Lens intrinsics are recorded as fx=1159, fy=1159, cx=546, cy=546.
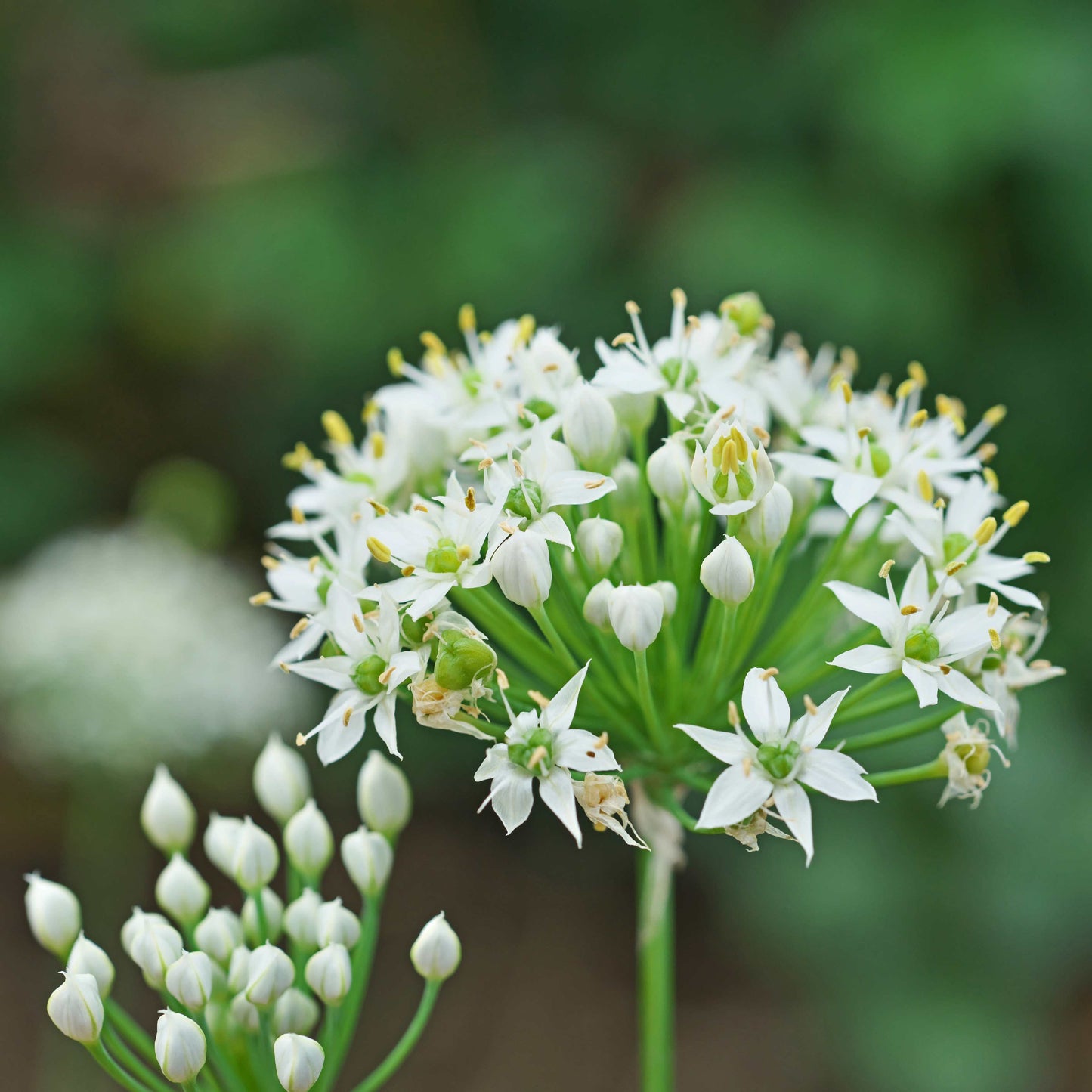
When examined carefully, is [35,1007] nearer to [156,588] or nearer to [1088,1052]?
[156,588]

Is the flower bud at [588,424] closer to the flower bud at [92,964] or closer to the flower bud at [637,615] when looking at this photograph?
the flower bud at [637,615]

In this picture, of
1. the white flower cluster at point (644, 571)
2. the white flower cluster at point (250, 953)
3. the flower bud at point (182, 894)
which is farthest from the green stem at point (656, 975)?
the flower bud at point (182, 894)

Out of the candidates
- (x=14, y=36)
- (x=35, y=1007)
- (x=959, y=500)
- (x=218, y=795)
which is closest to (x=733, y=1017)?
(x=218, y=795)

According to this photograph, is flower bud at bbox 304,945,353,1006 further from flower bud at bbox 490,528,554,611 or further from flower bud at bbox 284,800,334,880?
flower bud at bbox 490,528,554,611

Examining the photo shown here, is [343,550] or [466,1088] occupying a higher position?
[343,550]

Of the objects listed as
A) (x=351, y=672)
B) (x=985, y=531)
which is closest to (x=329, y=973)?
(x=351, y=672)

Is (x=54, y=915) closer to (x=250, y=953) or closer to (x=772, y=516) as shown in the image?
(x=250, y=953)
